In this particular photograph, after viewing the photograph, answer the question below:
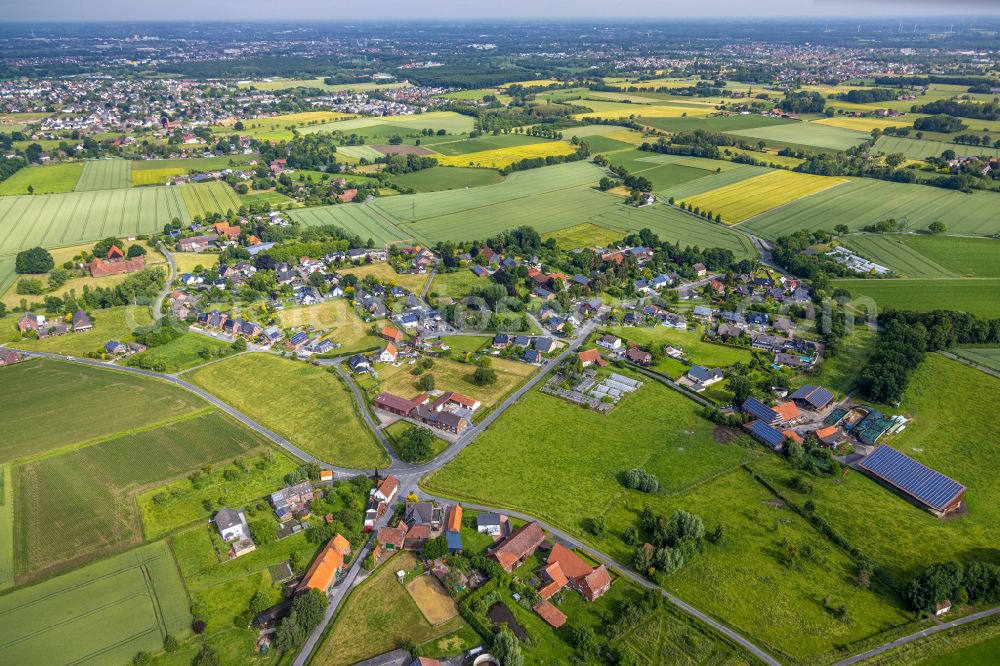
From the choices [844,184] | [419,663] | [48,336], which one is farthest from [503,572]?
[844,184]

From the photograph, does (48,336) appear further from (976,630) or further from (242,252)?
(976,630)

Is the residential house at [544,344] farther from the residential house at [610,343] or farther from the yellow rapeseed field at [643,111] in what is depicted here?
the yellow rapeseed field at [643,111]

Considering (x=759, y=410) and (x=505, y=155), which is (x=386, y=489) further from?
(x=505, y=155)

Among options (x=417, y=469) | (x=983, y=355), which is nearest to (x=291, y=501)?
(x=417, y=469)

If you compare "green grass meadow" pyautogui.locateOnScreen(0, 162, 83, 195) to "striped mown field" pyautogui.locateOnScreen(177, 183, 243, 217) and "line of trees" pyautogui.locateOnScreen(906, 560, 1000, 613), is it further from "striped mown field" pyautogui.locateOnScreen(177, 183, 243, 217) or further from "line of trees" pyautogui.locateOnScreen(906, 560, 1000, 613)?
"line of trees" pyautogui.locateOnScreen(906, 560, 1000, 613)

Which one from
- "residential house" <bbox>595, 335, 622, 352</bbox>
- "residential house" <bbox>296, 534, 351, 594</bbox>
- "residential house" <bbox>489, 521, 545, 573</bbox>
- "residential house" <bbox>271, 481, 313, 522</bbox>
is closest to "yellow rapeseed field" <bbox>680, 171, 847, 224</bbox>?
"residential house" <bbox>595, 335, 622, 352</bbox>

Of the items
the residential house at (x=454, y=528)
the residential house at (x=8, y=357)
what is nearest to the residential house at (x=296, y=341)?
the residential house at (x=8, y=357)

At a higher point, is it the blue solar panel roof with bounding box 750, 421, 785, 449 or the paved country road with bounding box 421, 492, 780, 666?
the blue solar panel roof with bounding box 750, 421, 785, 449
